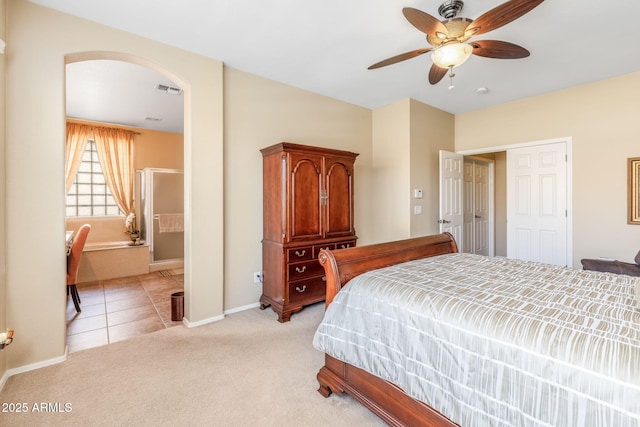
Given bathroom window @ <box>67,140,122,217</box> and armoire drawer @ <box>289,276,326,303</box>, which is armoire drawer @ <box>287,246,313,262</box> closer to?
armoire drawer @ <box>289,276,326,303</box>

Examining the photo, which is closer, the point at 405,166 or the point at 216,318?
the point at 216,318

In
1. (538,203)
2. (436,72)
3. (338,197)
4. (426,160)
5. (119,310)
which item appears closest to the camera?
(436,72)

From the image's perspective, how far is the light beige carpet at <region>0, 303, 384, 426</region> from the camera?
1650 mm

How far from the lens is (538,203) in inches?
160

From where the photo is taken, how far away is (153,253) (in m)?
5.14

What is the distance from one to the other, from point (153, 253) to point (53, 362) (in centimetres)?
314

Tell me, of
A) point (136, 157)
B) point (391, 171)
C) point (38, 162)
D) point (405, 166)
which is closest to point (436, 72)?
point (405, 166)

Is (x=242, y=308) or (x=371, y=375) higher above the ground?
(x=371, y=375)

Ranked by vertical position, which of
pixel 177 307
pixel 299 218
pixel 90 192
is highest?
pixel 90 192

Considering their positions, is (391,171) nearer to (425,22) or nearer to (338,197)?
(338,197)

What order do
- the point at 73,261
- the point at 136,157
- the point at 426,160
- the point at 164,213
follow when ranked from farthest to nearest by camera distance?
the point at 136,157
the point at 164,213
the point at 426,160
the point at 73,261

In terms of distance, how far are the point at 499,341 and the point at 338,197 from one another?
8.10 feet

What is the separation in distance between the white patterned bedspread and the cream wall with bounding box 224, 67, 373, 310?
180 cm

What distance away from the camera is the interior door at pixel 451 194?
4.26 m
